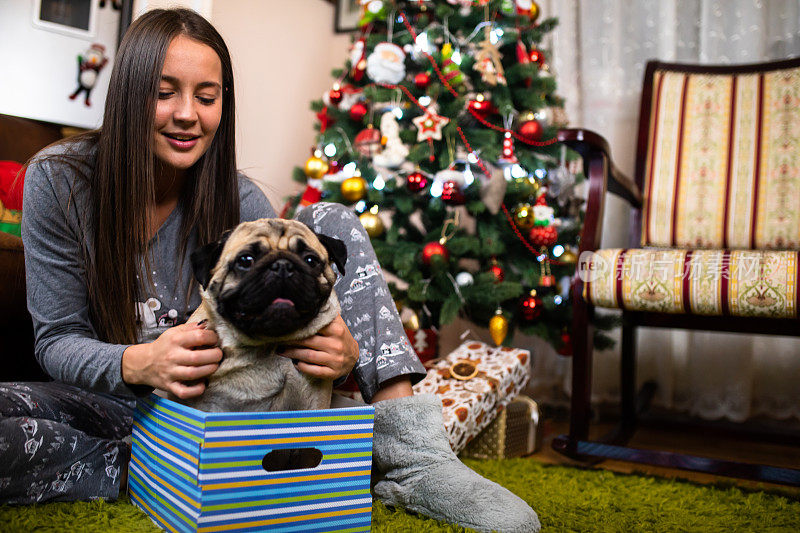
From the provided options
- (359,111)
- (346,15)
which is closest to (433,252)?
(359,111)

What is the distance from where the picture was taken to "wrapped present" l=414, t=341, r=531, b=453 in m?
1.34

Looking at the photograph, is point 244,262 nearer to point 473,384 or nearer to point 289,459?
point 289,459

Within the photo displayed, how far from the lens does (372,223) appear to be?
1.89m

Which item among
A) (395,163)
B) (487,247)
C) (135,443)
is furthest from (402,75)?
(135,443)

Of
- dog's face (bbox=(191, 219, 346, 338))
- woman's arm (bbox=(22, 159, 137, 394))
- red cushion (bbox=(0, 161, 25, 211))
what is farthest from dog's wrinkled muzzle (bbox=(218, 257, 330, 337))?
red cushion (bbox=(0, 161, 25, 211))

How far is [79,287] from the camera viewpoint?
1026 mm

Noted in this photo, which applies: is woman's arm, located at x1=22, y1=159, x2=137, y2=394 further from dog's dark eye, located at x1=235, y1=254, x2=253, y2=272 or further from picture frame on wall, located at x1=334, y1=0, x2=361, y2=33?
picture frame on wall, located at x1=334, y1=0, x2=361, y2=33

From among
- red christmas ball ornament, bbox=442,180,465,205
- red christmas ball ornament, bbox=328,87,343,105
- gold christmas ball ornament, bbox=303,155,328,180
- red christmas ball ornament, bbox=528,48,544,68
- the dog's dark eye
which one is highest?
red christmas ball ornament, bbox=528,48,544,68

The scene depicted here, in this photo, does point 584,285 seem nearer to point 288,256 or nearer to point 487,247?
point 487,247

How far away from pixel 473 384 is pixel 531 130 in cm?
84

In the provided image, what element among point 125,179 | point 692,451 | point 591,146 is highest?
point 591,146

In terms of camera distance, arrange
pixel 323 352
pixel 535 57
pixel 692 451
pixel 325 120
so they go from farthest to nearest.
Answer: pixel 325 120 < pixel 535 57 < pixel 692 451 < pixel 323 352

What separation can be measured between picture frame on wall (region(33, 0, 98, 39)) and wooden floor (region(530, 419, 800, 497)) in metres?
1.77

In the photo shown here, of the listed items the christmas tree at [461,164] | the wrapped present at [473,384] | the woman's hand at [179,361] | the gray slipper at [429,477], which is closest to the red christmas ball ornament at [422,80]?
the christmas tree at [461,164]
